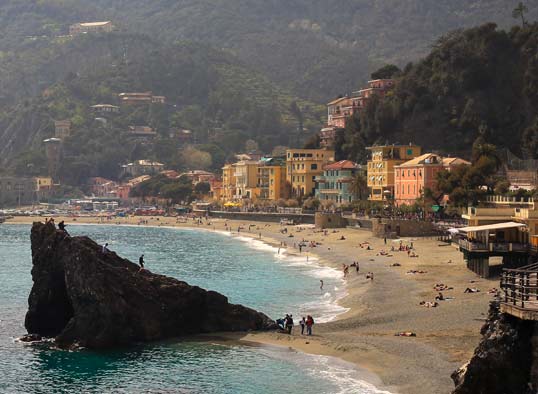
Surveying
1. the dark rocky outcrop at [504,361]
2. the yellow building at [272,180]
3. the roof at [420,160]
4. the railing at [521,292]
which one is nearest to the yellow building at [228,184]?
the yellow building at [272,180]

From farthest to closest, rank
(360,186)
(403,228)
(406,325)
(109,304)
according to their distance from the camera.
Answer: (360,186)
(403,228)
(406,325)
(109,304)

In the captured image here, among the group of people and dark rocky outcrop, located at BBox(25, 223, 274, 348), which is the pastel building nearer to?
the group of people

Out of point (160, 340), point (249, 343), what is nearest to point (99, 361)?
point (160, 340)

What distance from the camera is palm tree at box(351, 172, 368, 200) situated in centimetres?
11369

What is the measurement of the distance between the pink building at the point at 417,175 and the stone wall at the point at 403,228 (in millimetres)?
10576

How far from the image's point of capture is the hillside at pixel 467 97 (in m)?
108

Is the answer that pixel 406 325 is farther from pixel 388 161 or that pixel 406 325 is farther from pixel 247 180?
pixel 247 180

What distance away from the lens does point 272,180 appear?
14038 centimetres

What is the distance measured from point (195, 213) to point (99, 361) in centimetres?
12095

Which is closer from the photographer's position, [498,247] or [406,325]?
[406,325]

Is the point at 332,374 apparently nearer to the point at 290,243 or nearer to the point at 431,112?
the point at 290,243

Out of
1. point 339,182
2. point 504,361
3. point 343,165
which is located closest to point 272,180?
point 343,165

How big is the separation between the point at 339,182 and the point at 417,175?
24.1 m

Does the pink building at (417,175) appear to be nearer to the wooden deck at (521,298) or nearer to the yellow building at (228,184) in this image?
the yellow building at (228,184)
